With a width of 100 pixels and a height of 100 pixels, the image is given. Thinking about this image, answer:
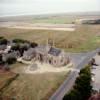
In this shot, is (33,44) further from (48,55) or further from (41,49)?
(48,55)

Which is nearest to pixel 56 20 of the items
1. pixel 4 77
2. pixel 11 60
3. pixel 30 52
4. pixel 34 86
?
pixel 30 52

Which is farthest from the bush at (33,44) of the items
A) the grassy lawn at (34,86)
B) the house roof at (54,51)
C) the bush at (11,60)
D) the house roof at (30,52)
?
the grassy lawn at (34,86)

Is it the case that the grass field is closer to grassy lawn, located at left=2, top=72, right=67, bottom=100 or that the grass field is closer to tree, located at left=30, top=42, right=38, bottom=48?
tree, located at left=30, top=42, right=38, bottom=48

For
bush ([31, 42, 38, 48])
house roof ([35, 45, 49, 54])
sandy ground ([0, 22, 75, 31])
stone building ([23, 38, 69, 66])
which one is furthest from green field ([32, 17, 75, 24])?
stone building ([23, 38, 69, 66])

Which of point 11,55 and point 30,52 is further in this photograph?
point 30,52

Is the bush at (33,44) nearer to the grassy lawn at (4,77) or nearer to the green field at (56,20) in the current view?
the green field at (56,20)

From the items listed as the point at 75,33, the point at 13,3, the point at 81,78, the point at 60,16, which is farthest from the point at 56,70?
the point at 13,3

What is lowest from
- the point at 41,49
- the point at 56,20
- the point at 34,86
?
the point at 34,86
